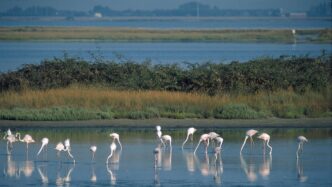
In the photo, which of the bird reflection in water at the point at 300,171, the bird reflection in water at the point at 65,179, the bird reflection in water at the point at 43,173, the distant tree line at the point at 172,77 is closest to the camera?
the bird reflection in water at the point at 65,179

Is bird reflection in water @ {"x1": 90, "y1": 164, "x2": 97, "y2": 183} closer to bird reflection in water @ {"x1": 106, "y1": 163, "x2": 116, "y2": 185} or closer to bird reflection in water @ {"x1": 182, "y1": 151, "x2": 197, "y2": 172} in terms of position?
bird reflection in water @ {"x1": 106, "y1": 163, "x2": 116, "y2": 185}

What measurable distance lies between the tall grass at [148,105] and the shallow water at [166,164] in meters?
2.08

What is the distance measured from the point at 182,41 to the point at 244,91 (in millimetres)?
74562

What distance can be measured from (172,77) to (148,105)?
2613mm

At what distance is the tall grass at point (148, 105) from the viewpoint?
26188 millimetres

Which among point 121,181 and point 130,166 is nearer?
point 121,181

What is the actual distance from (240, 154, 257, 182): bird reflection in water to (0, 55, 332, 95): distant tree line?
28.3 ft

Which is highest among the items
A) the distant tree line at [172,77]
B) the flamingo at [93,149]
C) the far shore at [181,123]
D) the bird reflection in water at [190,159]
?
the distant tree line at [172,77]

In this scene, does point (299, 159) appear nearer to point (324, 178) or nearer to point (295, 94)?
point (324, 178)

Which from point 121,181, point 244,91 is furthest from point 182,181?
point 244,91

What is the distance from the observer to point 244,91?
93.1 feet

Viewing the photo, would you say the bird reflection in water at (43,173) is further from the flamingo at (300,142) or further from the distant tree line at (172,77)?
the distant tree line at (172,77)

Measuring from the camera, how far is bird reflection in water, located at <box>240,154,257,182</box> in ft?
57.3

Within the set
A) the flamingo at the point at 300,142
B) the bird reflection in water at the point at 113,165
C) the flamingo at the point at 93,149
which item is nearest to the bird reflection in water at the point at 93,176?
the bird reflection in water at the point at 113,165
